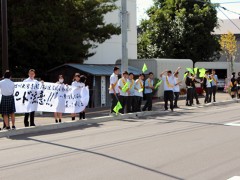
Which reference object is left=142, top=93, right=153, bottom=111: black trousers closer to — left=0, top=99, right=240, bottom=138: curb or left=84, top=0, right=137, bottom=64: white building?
left=0, top=99, right=240, bottom=138: curb

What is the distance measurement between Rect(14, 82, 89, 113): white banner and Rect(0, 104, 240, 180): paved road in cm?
171

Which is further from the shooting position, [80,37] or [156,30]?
[156,30]

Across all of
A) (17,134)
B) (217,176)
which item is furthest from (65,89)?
(217,176)

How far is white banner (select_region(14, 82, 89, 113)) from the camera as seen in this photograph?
1452cm

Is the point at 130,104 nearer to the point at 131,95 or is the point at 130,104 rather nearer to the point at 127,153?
the point at 131,95

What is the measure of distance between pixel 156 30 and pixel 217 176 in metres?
37.7

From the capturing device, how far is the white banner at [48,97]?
14.5 metres

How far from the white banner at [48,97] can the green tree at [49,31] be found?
6.42m

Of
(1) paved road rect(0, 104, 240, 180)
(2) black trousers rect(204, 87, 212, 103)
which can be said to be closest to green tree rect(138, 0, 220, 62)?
(2) black trousers rect(204, 87, 212, 103)

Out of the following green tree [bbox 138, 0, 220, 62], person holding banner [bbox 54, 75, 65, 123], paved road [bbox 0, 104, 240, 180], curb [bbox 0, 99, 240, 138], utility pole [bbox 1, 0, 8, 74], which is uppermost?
green tree [bbox 138, 0, 220, 62]

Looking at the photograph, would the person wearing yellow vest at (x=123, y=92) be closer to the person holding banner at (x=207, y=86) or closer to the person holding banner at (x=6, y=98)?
the person holding banner at (x=6, y=98)

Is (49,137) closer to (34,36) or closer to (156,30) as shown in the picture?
(34,36)

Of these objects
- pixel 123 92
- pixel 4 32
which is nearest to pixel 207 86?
pixel 123 92

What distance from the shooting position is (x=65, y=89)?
616 inches
